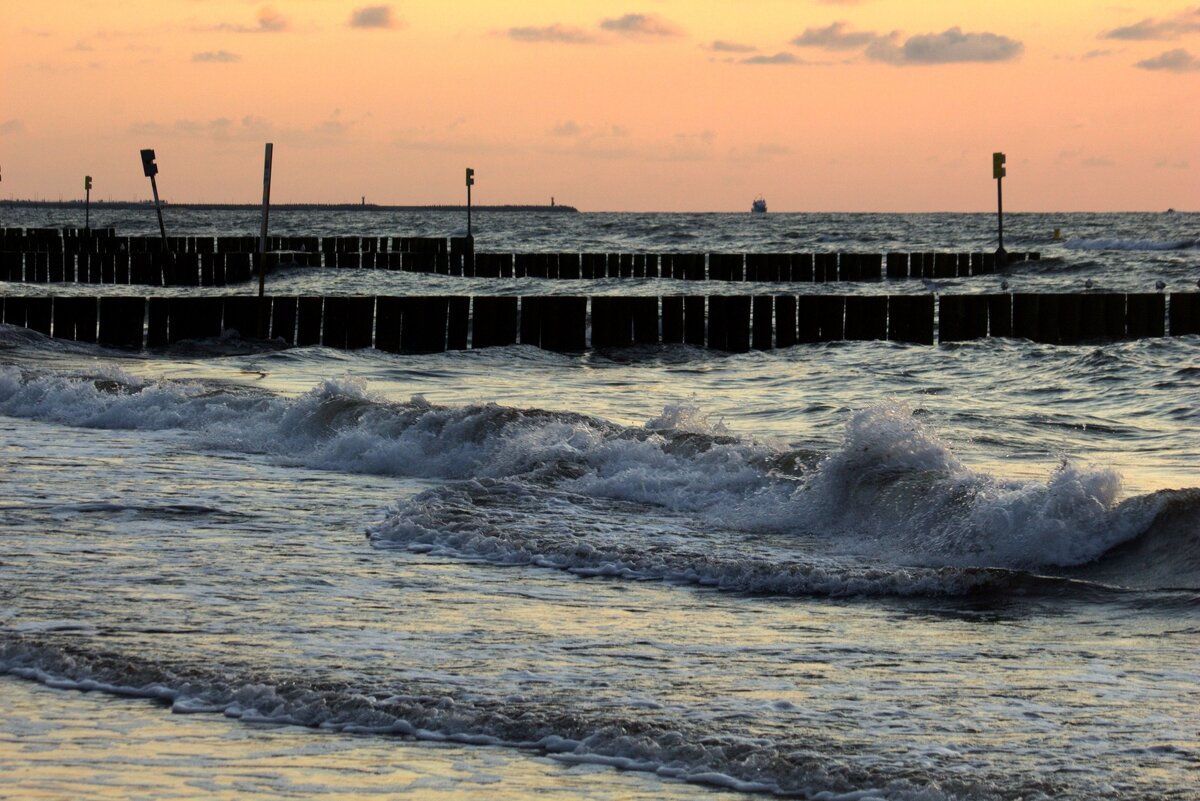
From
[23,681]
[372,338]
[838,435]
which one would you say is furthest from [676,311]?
[23,681]

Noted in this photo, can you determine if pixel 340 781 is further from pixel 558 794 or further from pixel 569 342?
pixel 569 342

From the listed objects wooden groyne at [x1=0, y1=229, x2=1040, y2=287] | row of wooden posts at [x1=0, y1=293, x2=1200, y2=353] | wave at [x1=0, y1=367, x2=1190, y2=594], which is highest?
wooden groyne at [x1=0, y1=229, x2=1040, y2=287]

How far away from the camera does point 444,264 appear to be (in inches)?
1628

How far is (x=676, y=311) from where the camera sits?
2052cm

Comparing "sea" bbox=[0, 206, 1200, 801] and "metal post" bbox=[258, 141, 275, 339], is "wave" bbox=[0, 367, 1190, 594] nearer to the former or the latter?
"sea" bbox=[0, 206, 1200, 801]

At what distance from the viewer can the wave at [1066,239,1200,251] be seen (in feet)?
218

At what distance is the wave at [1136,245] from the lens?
66500 mm

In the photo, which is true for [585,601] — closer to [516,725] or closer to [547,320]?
[516,725]

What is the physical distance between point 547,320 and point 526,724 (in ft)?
50.3

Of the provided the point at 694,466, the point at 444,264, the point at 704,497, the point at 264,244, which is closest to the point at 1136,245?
the point at 444,264

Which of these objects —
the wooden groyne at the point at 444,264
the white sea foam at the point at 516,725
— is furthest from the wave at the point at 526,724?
the wooden groyne at the point at 444,264

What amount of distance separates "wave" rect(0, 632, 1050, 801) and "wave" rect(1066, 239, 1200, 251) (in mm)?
64597

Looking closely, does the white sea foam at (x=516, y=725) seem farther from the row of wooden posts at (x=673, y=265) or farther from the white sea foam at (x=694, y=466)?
the row of wooden posts at (x=673, y=265)

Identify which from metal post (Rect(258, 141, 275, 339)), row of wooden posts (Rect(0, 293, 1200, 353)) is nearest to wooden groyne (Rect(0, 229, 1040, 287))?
row of wooden posts (Rect(0, 293, 1200, 353))
